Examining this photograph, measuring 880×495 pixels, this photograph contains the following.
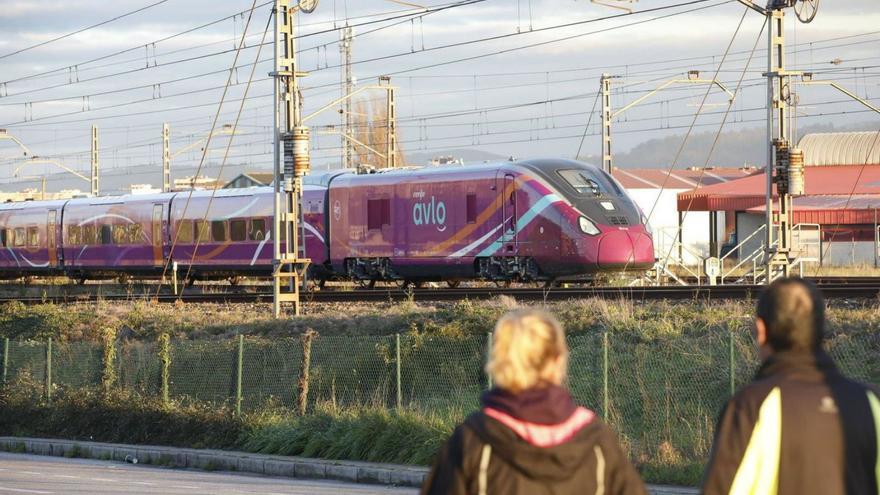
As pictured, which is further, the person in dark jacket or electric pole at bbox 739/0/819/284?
electric pole at bbox 739/0/819/284

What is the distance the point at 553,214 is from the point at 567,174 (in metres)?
1.41

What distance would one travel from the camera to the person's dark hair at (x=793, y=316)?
463cm

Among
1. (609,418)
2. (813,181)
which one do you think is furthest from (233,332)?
(813,181)

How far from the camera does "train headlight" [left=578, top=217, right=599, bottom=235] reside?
31.0m

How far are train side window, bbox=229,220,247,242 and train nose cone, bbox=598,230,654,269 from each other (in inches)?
582

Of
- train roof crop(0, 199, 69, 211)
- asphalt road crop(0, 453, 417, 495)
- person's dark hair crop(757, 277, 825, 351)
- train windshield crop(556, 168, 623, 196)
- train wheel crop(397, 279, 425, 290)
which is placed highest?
train roof crop(0, 199, 69, 211)

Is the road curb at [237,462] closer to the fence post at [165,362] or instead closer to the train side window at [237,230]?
the fence post at [165,362]

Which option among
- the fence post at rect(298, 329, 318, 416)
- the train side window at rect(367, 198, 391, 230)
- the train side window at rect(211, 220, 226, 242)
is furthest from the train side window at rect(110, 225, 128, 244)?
the fence post at rect(298, 329, 318, 416)

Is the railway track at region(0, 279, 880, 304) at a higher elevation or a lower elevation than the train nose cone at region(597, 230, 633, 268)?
lower

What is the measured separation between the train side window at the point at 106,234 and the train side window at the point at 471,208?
19151 mm

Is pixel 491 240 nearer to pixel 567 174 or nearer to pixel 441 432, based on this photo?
pixel 567 174

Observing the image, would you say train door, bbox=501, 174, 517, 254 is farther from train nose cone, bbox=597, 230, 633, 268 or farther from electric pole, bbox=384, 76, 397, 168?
electric pole, bbox=384, 76, 397, 168

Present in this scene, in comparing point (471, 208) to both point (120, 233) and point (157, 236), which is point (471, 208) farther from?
point (120, 233)

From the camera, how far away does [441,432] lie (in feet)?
52.2
